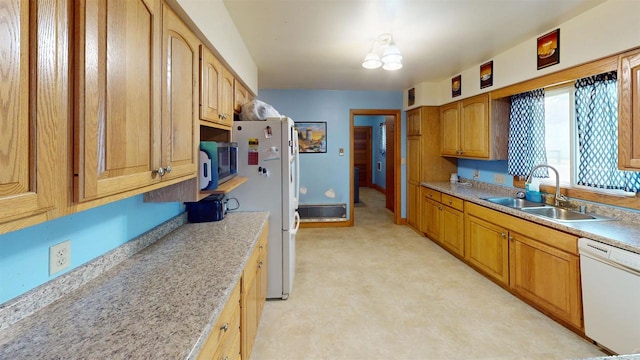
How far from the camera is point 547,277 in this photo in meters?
2.38

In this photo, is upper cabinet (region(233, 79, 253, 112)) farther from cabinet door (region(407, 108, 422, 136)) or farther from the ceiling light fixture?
cabinet door (region(407, 108, 422, 136))

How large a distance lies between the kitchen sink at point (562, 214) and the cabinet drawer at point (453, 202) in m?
0.81

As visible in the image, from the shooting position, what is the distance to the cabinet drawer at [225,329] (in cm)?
102

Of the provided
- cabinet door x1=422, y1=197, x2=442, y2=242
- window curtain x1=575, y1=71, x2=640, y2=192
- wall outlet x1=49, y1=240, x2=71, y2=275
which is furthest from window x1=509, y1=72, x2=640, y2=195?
wall outlet x1=49, y1=240, x2=71, y2=275

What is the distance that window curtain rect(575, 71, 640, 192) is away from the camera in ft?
7.73

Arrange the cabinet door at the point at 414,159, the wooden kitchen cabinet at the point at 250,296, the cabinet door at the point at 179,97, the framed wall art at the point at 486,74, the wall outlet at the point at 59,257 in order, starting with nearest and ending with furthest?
the wall outlet at the point at 59,257, the cabinet door at the point at 179,97, the wooden kitchen cabinet at the point at 250,296, the framed wall art at the point at 486,74, the cabinet door at the point at 414,159

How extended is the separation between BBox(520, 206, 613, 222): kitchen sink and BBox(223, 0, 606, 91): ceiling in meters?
1.60

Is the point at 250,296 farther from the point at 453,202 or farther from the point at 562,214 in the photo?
the point at 453,202

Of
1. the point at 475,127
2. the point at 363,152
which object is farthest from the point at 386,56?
the point at 363,152

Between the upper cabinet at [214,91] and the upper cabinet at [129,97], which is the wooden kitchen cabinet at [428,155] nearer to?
the upper cabinet at [214,91]

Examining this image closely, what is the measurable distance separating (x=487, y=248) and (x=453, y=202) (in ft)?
2.55

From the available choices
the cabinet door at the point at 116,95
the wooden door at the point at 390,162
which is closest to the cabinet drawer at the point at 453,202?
the wooden door at the point at 390,162

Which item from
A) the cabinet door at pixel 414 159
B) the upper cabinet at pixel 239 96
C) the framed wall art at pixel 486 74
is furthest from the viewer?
the cabinet door at pixel 414 159

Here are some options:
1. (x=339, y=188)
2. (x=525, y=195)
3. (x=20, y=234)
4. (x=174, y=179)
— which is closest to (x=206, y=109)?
(x=174, y=179)
